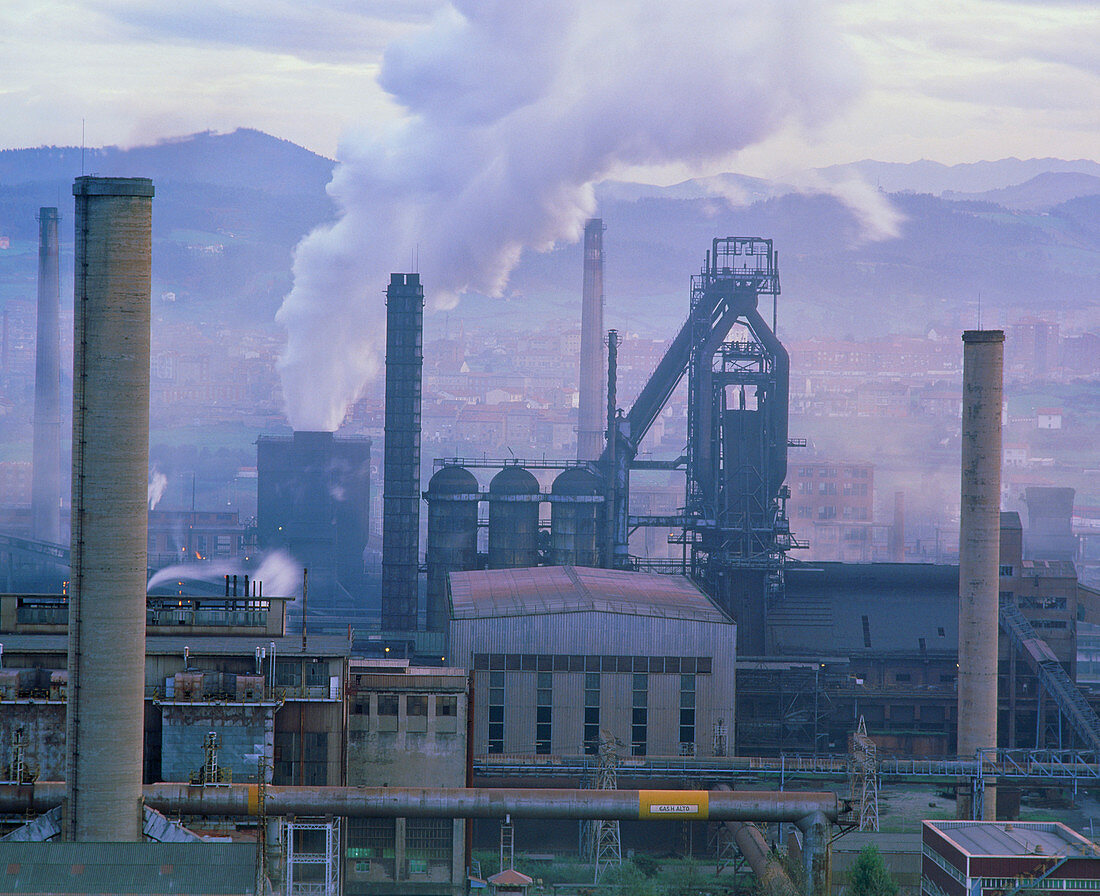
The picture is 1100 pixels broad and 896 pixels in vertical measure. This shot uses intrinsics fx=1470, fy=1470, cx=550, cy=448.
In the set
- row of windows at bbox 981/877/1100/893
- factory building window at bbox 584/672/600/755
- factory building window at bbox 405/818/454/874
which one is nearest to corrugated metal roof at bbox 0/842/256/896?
factory building window at bbox 405/818/454/874

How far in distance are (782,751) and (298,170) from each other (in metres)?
166

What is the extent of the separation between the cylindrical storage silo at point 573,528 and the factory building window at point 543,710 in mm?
12931

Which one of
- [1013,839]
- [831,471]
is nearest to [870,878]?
[1013,839]

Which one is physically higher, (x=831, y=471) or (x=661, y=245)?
(x=661, y=245)

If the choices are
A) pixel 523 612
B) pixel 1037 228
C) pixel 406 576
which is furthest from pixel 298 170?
pixel 523 612

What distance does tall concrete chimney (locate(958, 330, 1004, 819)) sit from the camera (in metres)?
32.2

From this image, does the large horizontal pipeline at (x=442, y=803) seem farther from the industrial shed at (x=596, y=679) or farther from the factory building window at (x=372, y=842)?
the industrial shed at (x=596, y=679)

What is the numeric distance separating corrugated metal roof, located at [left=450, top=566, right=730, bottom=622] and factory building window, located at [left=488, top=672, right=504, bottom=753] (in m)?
1.41

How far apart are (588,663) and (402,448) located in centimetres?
1556

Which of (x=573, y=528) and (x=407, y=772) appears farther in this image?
(x=573, y=528)

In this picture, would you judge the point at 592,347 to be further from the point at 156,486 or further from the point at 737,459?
the point at 737,459

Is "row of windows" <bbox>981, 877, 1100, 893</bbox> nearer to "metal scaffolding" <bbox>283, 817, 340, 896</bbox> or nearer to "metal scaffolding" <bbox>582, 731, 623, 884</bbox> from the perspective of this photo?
"metal scaffolding" <bbox>582, 731, 623, 884</bbox>

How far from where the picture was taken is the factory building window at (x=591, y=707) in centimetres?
3150

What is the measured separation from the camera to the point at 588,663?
31688 millimetres
